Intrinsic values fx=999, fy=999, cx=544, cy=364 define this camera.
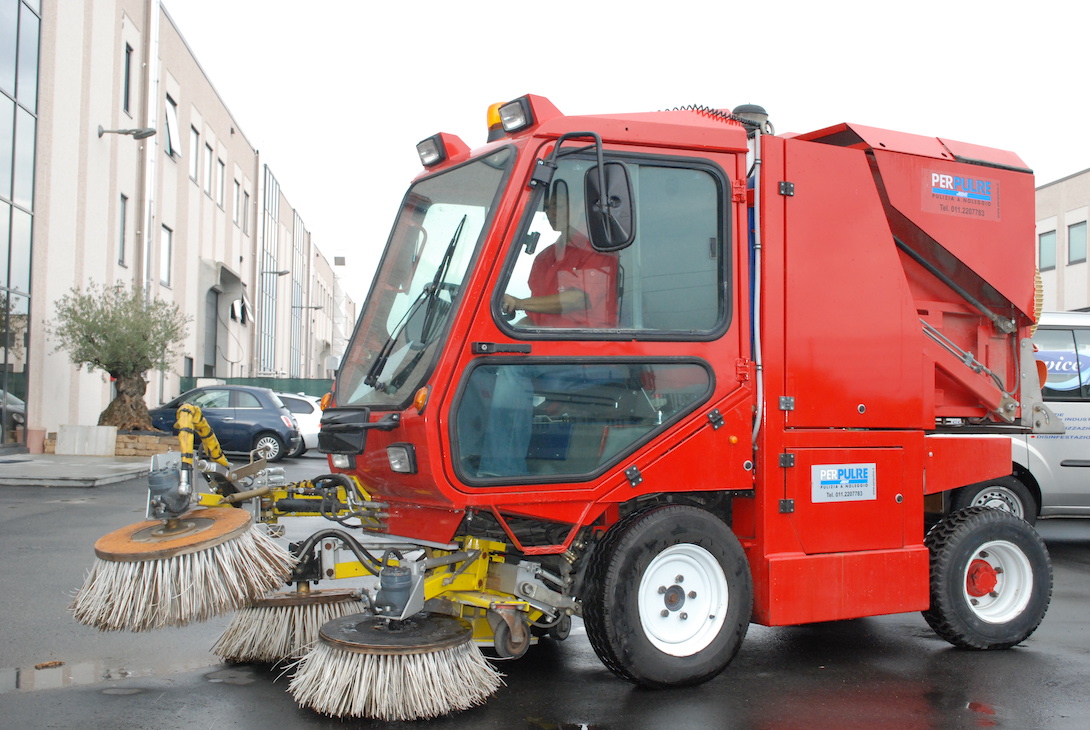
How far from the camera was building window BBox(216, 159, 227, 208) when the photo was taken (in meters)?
33.8

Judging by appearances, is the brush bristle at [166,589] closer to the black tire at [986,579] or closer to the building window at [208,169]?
the black tire at [986,579]

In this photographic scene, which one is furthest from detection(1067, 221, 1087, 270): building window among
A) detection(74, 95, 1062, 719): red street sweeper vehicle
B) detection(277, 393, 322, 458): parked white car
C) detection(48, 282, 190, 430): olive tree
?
detection(74, 95, 1062, 719): red street sweeper vehicle

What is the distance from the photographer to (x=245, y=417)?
18.4 metres

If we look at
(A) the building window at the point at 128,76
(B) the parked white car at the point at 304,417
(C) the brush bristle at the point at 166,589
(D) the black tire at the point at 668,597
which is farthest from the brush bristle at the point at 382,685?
(A) the building window at the point at 128,76

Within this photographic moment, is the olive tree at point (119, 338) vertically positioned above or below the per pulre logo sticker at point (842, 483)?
above

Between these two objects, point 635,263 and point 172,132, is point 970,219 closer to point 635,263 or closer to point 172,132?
point 635,263

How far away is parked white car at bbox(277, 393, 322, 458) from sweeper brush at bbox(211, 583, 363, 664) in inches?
572

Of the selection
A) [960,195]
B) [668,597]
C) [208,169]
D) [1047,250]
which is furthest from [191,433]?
[1047,250]

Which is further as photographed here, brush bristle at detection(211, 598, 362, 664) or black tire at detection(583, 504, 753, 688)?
brush bristle at detection(211, 598, 362, 664)

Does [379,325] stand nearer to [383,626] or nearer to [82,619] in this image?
[383,626]

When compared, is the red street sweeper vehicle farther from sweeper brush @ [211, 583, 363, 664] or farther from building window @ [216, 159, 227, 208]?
building window @ [216, 159, 227, 208]

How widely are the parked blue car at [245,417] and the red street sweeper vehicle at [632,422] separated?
13.5 metres

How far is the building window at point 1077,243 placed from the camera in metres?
34.6

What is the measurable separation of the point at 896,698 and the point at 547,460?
1955 millimetres
